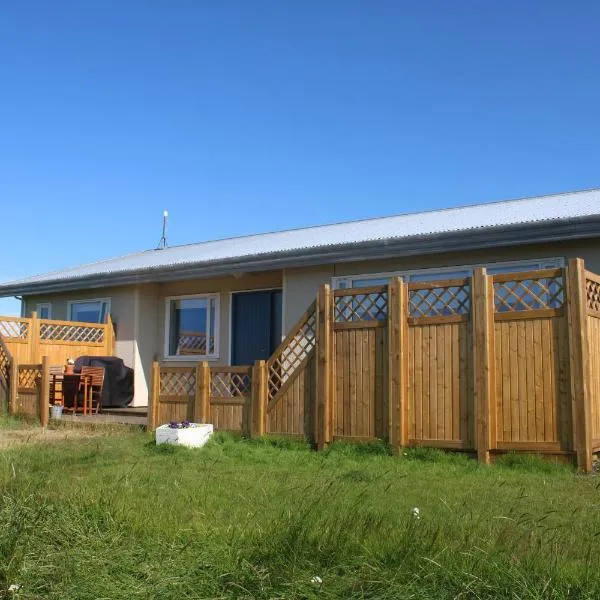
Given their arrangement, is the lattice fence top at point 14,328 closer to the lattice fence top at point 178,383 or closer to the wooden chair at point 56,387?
the wooden chair at point 56,387

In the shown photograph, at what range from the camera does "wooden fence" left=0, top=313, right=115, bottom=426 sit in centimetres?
1402

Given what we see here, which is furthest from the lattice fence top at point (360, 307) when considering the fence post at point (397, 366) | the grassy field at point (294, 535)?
the grassy field at point (294, 535)

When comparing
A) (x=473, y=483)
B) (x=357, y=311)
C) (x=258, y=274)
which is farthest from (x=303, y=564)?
(x=258, y=274)

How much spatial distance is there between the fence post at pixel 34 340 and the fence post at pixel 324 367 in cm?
821

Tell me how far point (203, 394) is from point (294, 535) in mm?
6839

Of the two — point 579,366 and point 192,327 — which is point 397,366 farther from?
point 192,327

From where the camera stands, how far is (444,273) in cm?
1198

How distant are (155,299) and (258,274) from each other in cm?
316

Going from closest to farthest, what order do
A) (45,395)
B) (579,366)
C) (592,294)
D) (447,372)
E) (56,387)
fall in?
(579,366) < (592,294) < (447,372) < (45,395) < (56,387)

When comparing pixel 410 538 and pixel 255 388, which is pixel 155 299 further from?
pixel 410 538

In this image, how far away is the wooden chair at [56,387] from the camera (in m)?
14.9

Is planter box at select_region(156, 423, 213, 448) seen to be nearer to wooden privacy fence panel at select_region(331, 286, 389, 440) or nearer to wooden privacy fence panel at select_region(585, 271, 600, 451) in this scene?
wooden privacy fence panel at select_region(331, 286, 389, 440)

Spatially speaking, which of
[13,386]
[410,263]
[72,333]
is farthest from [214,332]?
[410,263]

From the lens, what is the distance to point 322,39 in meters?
14.2
